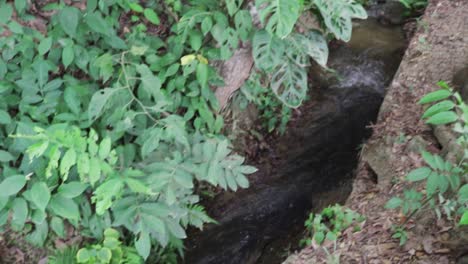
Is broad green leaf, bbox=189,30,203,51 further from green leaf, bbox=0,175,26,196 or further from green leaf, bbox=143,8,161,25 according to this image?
green leaf, bbox=0,175,26,196

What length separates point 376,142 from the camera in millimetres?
4168

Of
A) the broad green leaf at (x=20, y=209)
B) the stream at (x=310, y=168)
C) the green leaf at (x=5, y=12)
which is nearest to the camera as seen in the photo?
the broad green leaf at (x=20, y=209)

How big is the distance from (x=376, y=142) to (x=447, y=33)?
170cm

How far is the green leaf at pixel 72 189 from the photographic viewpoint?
2738mm

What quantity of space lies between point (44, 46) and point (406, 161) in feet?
9.48

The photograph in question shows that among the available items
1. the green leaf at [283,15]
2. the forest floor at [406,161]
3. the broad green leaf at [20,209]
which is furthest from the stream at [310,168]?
the green leaf at [283,15]

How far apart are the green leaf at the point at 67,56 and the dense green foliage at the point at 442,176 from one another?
2.26 meters

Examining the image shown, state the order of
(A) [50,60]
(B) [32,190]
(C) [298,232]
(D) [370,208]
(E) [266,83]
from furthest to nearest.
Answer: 1. (E) [266,83]
2. (C) [298,232]
3. (D) [370,208]
4. (A) [50,60]
5. (B) [32,190]

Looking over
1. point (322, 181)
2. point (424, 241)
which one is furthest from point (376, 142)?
point (424, 241)

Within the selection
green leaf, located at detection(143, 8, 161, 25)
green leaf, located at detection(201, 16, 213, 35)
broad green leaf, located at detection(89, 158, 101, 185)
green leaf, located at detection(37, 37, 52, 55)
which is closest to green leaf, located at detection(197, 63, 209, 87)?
green leaf, located at detection(201, 16, 213, 35)

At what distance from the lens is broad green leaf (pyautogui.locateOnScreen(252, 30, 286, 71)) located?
10.4ft

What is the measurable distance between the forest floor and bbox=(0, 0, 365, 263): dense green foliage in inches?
39.3

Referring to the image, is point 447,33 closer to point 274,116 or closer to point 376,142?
point 376,142

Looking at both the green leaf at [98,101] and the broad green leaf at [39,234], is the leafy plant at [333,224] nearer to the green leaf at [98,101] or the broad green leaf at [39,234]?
the green leaf at [98,101]
